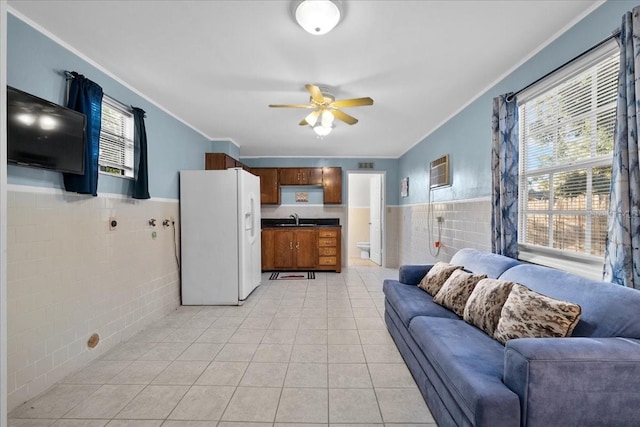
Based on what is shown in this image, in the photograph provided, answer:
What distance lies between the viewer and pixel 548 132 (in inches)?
85.7

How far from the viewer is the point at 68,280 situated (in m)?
2.10

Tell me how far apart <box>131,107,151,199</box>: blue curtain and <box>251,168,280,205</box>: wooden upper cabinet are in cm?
308

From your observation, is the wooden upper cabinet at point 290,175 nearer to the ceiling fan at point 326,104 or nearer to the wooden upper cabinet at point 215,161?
the wooden upper cabinet at point 215,161

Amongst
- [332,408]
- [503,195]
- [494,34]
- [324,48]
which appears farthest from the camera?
[503,195]

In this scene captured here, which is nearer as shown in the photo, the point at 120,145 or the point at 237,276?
the point at 120,145

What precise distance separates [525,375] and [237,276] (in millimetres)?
3216

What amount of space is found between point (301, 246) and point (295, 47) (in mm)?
3981

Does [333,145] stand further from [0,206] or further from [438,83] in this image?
[0,206]

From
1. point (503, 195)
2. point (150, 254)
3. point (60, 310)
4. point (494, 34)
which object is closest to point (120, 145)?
point (150, 254)

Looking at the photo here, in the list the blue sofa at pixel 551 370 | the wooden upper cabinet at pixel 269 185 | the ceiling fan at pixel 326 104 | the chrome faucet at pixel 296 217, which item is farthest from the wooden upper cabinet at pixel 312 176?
the blue sofa at pixel 551 370

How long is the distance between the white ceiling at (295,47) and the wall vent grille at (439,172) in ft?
2.22

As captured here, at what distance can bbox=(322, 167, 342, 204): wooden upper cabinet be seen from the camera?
5.93 meters

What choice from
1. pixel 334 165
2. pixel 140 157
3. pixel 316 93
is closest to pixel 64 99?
pixel 140 157

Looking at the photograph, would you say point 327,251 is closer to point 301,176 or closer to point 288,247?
point 288,247
